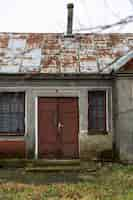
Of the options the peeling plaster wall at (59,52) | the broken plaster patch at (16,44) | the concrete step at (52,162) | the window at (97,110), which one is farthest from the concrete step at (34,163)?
the broken plaster patch at (16,44)

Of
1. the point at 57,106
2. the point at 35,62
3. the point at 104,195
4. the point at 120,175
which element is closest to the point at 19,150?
the point at 57,106

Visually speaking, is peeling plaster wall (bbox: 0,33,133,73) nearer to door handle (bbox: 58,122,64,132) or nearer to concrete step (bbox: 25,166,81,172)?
door handle (bbox: 58,122,64,132)

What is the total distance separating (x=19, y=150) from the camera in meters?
14.3

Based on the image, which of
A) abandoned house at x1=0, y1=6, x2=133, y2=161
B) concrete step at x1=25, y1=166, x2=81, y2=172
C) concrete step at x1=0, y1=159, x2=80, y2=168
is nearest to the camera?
concrete step at x1=25, y1=166, x2=81, y2=172

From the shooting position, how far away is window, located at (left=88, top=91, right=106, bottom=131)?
14.6 m

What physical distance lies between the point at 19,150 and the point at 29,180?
4034 mm

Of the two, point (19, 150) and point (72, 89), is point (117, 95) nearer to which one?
point (72, 89)

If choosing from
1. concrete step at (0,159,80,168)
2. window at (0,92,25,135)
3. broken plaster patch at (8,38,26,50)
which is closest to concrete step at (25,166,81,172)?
concrete step at (0,159,80,168)

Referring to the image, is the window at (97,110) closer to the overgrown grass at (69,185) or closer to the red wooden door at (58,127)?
the red wooden door at (58,127)

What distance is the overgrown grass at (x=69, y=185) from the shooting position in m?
8.19

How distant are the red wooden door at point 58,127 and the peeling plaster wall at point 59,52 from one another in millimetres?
1280

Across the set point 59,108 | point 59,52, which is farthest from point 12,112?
point 59,52

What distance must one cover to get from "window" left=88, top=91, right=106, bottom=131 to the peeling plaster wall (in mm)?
995

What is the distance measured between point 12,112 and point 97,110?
3248 millimetres
